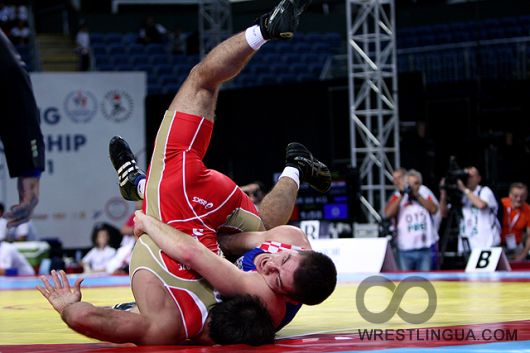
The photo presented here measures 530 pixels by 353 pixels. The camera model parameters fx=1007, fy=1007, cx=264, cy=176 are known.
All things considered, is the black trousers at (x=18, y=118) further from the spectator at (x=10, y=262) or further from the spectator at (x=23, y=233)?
the spectator at (x=23, y=233)

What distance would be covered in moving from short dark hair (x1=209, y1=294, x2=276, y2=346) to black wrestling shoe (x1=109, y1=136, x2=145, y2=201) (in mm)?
1601

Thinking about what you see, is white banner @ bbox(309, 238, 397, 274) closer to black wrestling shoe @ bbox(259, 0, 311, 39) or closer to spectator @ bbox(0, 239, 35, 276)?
spectator @ bbox(0, 239, 35, 276)

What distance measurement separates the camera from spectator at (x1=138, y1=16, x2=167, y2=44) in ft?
62.4

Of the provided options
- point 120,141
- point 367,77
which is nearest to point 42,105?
point 367,77

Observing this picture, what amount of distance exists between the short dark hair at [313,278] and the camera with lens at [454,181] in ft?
22.4

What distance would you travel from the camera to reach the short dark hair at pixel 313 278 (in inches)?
147

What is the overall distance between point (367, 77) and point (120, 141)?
24.8 feet

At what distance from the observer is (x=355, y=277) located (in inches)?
348

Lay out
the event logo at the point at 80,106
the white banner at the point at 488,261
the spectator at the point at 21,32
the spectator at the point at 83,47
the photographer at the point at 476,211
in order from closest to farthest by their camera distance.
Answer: the white banner at the point at 488,261, the photographer at the point at 476,211, the event logo at the point at 80,106, the spectator at the point at 83,47, the spectator at the point at 21,32

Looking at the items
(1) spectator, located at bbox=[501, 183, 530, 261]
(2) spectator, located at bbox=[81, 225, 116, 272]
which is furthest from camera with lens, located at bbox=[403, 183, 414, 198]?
(2) spectator, located at bbox=[81, 225, 116, 272]

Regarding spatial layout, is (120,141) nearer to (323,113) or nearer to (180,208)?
(180,208)

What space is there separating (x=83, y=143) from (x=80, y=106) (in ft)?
1.87

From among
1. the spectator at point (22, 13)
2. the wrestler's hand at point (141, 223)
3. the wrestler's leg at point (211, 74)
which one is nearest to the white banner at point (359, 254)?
the wrestler's leg at point (211, 74)

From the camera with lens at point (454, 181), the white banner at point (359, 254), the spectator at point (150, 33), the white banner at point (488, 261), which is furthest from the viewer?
the spectator at point (150, 33)
